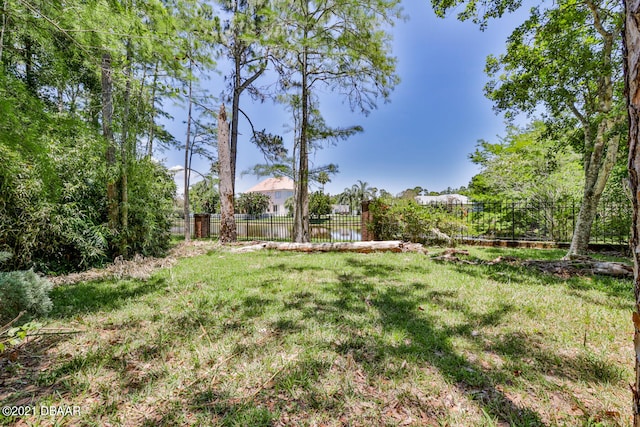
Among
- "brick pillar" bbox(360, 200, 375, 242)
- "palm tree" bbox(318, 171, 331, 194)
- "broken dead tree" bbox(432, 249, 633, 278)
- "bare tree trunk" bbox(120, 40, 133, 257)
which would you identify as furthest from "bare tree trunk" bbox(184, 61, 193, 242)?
"broken dead tree" bbox(432, 249, 633, 278)

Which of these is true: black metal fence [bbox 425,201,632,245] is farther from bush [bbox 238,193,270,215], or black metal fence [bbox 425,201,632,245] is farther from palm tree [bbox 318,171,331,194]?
bush [bbox 238,193,270,215]

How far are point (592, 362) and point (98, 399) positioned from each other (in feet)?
11.3

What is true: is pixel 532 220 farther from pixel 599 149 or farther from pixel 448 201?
pixel 599 149

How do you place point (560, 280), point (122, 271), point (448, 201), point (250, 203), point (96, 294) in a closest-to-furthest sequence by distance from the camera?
1. point (96, 294)
2. point (560, 280)
3. point (122, 271)
4. point (448, 201)
5. point (250, 203)

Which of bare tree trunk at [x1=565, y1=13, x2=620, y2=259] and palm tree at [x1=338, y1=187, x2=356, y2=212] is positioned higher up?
palm tree at [x1=338, y1=187, x2=356, y2=212]

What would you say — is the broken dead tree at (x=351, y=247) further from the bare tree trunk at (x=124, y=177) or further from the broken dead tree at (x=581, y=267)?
the bare tree trunk at (x=124, y=177)

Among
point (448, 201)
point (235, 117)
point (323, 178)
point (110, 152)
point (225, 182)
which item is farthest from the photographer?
point (448, 201)

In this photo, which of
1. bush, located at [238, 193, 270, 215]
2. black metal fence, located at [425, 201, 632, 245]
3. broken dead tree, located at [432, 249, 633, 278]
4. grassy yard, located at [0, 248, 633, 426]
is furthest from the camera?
bush, located at [238, 193, 270, 215]

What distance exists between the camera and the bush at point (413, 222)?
8.70 m

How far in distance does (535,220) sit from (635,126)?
36.5 ft

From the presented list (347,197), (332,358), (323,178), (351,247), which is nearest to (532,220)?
(351,247)

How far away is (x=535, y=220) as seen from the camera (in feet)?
31.0

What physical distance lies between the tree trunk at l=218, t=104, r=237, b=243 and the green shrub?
20.4ft

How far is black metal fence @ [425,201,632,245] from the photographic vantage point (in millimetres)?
7367
